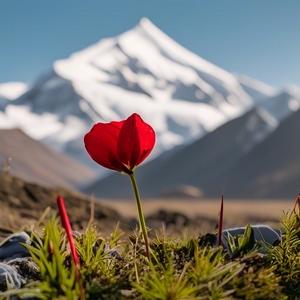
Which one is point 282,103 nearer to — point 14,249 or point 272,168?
point 272,168

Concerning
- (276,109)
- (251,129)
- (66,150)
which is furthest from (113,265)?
(276,109)

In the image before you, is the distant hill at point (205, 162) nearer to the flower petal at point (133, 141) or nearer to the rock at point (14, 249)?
the rock at point (14, 249)

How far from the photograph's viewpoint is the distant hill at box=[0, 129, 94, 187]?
93350mm

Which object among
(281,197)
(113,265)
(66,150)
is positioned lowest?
(281,197)

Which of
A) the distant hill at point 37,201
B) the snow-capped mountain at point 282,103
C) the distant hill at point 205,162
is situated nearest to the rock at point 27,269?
the distant hill at point 37,201

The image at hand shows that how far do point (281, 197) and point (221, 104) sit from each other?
137655 millimetres

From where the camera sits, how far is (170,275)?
1.72 metres

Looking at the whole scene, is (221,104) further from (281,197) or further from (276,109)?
(281,197)

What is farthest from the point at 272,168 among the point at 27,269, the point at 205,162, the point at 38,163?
the point at 27,269

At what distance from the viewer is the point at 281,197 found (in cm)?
6144

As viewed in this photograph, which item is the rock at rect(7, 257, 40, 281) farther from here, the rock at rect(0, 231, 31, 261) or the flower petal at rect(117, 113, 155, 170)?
the flower petal at rect(117, 113, 155, 170)

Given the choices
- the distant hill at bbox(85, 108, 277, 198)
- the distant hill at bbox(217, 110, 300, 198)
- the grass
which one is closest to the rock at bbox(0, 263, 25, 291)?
the grass

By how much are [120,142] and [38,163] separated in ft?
343

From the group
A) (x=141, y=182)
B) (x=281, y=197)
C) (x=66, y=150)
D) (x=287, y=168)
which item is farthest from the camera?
(x=66, y=150)
